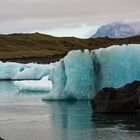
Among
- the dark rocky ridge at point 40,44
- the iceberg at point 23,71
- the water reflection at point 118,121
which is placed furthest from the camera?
the dark rocky ridge at point 40,44

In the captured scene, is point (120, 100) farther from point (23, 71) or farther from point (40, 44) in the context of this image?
point (40, 44)

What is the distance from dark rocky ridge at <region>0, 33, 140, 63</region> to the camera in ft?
403

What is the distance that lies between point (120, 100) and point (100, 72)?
627 cm

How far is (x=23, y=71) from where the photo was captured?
64.4 metres

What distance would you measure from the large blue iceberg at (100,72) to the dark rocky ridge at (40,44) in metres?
81.5

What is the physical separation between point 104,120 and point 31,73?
3841cm

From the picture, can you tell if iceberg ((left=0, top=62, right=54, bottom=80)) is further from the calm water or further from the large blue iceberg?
the calm water

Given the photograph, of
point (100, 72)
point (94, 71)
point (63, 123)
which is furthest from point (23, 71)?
point (63, 123)

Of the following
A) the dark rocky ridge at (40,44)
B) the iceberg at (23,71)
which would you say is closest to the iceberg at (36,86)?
the iceberg at (23,71)

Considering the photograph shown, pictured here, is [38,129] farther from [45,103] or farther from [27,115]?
[45,103]

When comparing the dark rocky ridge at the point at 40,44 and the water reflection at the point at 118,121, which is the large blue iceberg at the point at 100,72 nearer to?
the water reflection at the point at 118,121

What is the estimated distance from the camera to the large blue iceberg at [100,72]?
33.1 meters

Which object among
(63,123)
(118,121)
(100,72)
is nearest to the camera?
(118,121)

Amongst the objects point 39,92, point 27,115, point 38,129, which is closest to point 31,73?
point 39,92
